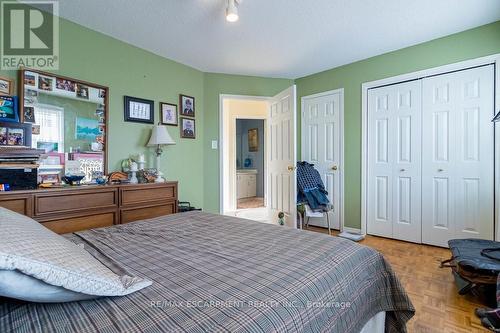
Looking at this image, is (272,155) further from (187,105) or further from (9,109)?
(9,109)

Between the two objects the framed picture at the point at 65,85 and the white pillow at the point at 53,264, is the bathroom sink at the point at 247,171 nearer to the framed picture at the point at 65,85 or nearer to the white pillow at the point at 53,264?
the framed picture at the point at 65,85

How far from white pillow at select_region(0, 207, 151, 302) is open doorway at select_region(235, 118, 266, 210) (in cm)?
564

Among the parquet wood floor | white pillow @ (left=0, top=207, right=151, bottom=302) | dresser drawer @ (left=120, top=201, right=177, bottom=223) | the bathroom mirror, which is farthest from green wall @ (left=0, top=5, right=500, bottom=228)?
white pillow @ (left=0, top=207, right=151, bottom=302)

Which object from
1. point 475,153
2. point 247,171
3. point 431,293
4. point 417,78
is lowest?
point 431,293

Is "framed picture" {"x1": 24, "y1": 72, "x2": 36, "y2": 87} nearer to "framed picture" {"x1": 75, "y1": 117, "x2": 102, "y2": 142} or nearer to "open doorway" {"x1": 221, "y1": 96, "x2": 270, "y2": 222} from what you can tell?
"framed picture" {"x1": 75, "y1": 117, "x2": 102, "y2": 142}

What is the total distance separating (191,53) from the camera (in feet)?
10.2

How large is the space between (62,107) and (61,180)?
2.21ft

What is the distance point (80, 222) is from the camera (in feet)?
6.75

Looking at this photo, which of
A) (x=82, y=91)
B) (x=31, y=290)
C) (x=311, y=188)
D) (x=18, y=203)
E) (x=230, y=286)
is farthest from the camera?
(x=311, y=188)

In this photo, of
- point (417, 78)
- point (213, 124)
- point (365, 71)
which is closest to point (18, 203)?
point (213, 124)

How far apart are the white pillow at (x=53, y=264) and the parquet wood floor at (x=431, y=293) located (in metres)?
1.71

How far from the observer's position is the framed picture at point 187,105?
340 centimetres

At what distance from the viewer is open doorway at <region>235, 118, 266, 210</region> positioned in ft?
21.9

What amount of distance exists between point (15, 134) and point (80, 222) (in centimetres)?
85
